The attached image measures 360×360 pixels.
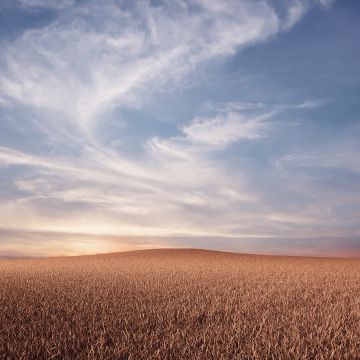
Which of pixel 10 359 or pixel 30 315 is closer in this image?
pixel 10 359

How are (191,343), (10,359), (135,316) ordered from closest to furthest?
1. (10,359)
2. (191,343)
3. (135,316)

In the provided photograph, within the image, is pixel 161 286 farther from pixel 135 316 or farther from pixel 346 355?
pixel 346 355

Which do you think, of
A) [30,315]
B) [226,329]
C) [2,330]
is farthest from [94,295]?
[226,329]

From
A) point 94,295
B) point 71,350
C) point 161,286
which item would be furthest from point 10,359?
point 161,286

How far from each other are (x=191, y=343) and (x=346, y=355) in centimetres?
179

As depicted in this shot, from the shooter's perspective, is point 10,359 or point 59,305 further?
point 59,305

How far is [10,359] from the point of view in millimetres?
4234

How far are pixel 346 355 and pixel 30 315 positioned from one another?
4679 mm

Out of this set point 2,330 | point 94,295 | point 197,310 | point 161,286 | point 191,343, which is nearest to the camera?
point 191,343

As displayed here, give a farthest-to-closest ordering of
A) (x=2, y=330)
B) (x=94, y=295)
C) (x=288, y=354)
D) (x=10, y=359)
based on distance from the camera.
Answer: (x=94, y=295) → (x=2, y=330) → (x=288, y=354) → (x=10, y=359)

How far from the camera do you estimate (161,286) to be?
10586 mm

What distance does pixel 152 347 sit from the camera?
4703 millimetres

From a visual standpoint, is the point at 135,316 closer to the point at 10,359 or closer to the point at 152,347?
the point at 152,347

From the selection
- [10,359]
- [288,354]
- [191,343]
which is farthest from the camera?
[191,343]
